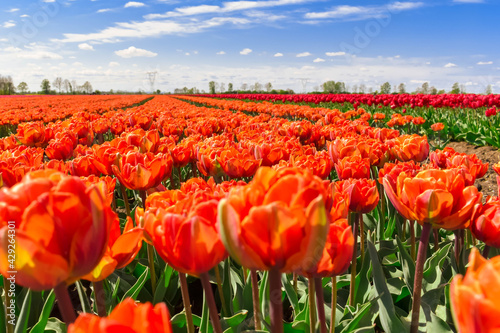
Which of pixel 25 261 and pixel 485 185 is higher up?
pixel 25 261

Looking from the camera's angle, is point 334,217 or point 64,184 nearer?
point 64,184

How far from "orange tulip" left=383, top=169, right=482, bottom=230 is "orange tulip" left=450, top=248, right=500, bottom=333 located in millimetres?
729

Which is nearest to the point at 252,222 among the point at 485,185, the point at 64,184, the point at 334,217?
the point at 64,184

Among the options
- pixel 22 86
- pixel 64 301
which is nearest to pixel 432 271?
pixel 64 301

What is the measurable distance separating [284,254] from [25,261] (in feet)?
1.67

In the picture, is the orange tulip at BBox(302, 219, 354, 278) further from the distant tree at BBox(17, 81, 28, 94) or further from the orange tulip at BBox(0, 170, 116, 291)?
the distant tree at BBox(17, 81, 28, 94)

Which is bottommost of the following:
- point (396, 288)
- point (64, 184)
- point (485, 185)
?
point (485, 185)

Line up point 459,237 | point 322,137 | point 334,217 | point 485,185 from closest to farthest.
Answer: point 334,217 → point 459,237 → point 322,137 → point 485,185

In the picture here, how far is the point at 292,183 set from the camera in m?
0.75

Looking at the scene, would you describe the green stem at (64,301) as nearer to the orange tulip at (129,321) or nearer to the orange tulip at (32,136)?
the orange tulip at (129,321)

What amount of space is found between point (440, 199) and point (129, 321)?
1.12m

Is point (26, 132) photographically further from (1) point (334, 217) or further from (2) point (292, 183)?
(2) point (292, 183)

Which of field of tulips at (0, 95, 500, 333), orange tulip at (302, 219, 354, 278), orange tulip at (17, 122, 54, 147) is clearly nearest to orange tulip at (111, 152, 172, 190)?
field of tulips at (0, 95, 500, 333)

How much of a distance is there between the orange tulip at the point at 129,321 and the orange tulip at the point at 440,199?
1.02 metres
